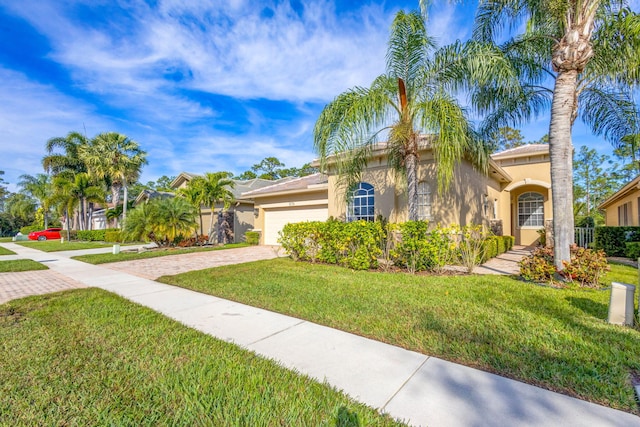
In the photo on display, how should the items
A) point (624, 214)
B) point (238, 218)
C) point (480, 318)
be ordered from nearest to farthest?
point (480, 318), point (624, 214), point (238, 218)

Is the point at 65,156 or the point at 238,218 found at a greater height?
the point at 65,156

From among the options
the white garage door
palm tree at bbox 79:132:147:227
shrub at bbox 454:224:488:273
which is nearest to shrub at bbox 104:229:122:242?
palm tree at bbox 79:132:147:227

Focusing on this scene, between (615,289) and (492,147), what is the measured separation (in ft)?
26.2

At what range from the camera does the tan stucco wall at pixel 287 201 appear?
15633 mm

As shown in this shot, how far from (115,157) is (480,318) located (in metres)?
29.9

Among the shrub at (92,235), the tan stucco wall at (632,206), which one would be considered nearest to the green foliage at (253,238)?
the shrub at (92,235)

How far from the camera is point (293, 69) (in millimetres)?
11945

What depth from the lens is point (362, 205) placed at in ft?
40.6

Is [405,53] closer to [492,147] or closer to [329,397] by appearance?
[492,147]

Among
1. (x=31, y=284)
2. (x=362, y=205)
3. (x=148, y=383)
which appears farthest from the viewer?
(x=362, y=205)

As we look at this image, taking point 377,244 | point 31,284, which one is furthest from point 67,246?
point 377,244

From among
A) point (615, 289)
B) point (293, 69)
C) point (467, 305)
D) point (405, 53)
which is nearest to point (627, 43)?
point (405, 53)

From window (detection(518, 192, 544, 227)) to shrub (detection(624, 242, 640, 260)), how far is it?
613 cm

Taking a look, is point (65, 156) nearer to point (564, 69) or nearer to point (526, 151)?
point (564, 69)
